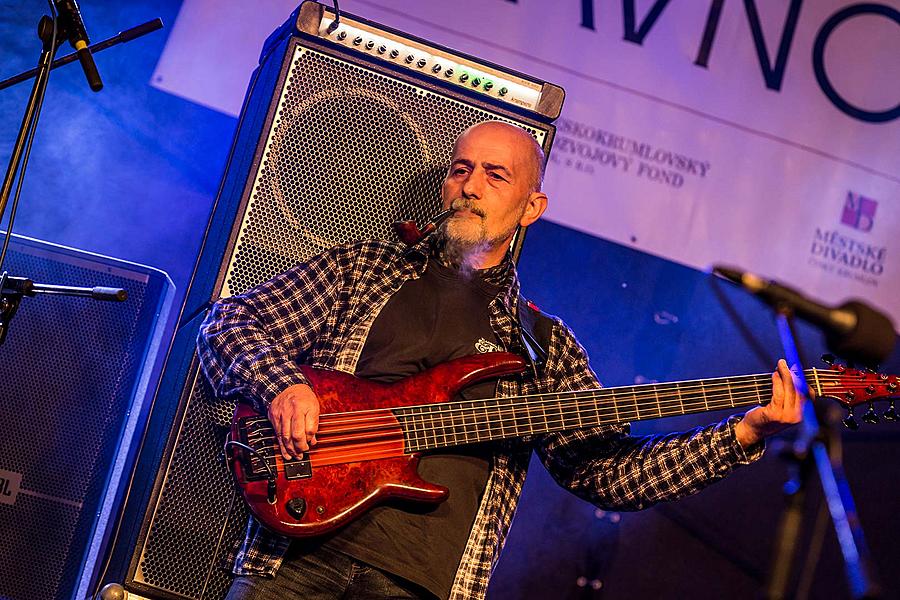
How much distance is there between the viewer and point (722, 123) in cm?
435

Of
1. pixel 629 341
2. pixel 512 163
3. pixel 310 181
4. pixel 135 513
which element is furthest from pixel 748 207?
pixel 135 513

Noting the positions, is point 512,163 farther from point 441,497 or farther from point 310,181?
point 441,497

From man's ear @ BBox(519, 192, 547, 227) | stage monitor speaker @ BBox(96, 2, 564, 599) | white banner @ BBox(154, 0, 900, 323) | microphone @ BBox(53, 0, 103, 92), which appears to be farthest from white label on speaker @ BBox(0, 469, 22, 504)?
white banner @ BBox(154, 0, 900, 323)

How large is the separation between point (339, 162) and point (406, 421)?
104 cm

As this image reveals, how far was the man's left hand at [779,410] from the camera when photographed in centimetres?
259

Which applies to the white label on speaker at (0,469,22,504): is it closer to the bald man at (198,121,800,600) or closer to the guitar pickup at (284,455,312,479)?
the bald man at (198,121,800,600)

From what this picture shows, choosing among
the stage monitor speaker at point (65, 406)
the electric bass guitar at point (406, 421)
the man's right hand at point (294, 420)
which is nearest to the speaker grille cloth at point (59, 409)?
the stage monitor speaker at point (65, 406)

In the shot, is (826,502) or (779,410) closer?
(826,502)

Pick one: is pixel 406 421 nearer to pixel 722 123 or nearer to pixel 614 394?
pixel 614 394

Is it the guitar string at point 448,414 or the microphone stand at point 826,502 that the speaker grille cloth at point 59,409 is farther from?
the microphone stand at point 826,502

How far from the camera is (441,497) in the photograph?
257 cm

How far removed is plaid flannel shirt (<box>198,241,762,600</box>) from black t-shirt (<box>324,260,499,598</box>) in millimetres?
44

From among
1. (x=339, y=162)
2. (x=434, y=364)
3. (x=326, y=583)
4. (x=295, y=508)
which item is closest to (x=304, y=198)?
(x=339, y=162)

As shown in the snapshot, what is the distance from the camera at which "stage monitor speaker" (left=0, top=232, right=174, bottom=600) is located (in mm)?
3002
